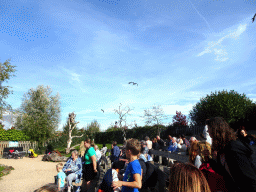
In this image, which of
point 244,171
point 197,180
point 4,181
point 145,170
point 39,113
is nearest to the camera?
point 197,180

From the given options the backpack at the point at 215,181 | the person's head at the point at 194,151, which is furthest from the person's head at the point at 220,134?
the person's head at the point at 194,151

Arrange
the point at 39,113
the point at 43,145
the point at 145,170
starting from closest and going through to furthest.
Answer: the point at 145,170 → the point at 43,145 → the point at 39,113

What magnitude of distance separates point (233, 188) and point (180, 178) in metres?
1.27

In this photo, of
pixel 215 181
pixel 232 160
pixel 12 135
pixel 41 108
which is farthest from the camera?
pixel 41 108

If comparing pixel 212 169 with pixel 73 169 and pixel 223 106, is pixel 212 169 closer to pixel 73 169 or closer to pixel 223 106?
pixel 73 169

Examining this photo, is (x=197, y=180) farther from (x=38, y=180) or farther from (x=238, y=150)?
(x=38, y=180)

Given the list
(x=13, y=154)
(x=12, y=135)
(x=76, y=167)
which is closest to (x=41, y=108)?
(x=12, y=135)

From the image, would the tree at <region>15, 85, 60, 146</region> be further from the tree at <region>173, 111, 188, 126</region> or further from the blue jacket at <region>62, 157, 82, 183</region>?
the blue jacket at <region>62, 157, 82, 183</region>

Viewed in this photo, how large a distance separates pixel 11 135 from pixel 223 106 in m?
26.4

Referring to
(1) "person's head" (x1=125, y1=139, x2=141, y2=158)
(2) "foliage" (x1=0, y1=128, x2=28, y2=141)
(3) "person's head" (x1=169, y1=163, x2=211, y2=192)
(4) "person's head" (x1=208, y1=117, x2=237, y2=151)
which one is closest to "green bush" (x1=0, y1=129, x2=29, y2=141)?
(2) "foliage" (x1=0, y1=128, x2=28, y2=141)

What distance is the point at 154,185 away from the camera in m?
4.09

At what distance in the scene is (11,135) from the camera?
27.8 meters

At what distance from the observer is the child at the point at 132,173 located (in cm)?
303

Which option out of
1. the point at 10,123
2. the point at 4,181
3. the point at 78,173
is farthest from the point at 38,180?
the point at 10,123
